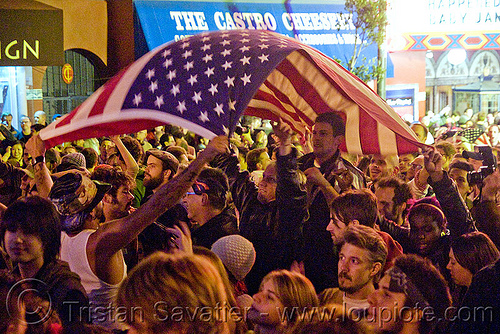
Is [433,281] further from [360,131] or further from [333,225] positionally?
[360,131]

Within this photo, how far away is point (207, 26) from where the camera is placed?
2042cm

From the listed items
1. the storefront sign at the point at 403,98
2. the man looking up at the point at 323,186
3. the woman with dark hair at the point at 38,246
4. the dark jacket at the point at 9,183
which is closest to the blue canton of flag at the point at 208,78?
the man looking up at the point at 323,186

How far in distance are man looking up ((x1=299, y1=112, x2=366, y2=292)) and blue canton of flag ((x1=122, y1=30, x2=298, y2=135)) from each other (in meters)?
0.71

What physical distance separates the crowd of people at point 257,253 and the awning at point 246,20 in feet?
50.8

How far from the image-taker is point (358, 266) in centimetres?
314

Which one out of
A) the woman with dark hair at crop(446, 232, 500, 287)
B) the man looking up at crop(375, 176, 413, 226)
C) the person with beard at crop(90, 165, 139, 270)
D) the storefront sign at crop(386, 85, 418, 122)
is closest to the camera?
the woman with dark hair at crop(446, 232, 500, 287)

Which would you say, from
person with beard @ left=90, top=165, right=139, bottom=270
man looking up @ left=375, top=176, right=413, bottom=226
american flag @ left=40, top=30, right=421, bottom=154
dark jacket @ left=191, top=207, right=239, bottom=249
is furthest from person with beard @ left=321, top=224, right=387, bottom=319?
man looking up @ left=375, top=176, right=413, bottom=226

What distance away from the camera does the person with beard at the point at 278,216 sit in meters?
3.78

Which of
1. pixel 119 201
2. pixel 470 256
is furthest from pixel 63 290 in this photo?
pixel 470 256

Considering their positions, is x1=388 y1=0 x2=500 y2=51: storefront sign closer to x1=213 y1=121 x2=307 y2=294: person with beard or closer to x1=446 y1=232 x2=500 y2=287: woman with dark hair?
x1=213 y1=121 x2=307 y2=294: person with beard

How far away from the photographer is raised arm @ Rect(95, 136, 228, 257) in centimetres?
305

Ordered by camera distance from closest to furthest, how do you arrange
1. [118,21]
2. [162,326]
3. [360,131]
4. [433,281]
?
[162,326] → [433,281] → [360,131] → [118,21]

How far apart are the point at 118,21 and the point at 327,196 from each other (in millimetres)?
17196

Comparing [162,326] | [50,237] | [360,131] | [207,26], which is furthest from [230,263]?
[207,26]
